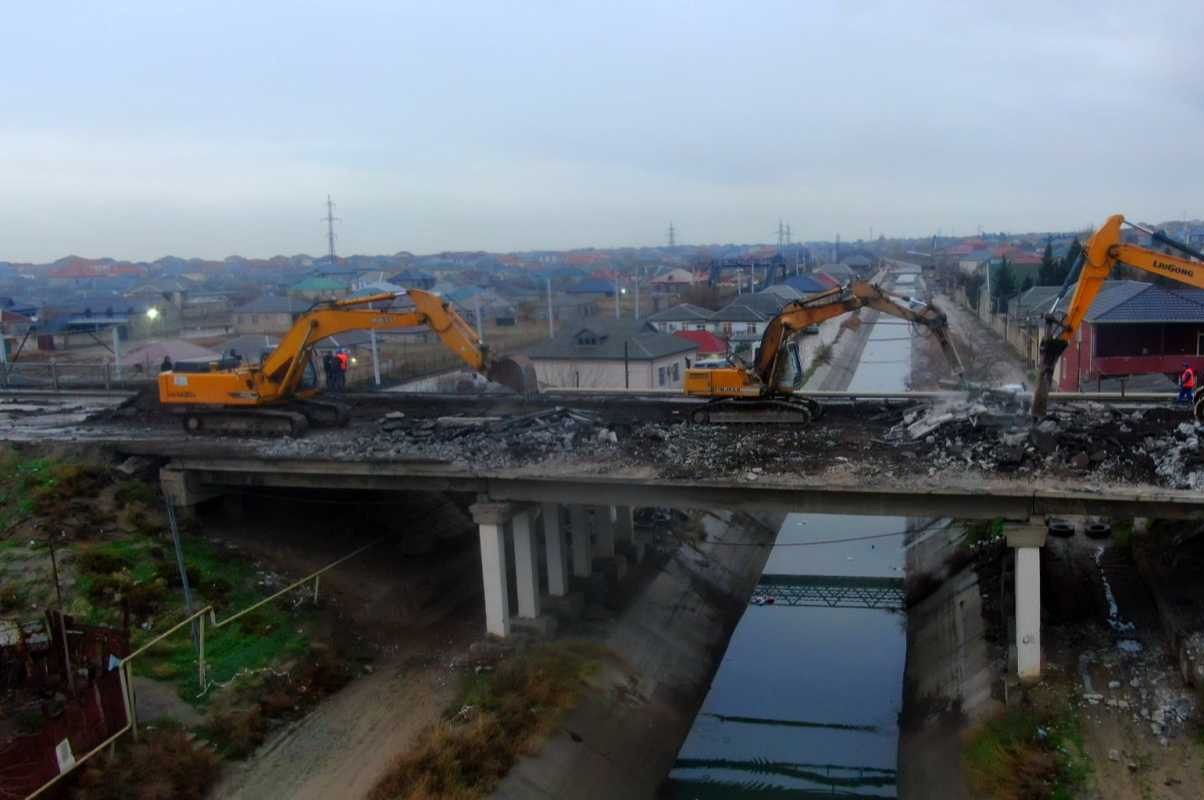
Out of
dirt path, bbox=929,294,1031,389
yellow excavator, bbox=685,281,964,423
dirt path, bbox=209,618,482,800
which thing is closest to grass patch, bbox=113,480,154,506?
dirt path, bbox=209,618,482,800

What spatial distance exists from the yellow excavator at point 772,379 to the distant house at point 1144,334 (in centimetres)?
1644

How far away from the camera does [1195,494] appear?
16578 millimetres

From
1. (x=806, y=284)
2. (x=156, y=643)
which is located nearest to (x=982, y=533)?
(x=156, y=643)

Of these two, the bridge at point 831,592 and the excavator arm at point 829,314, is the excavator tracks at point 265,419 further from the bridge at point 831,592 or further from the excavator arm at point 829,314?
the bridge at point 831,592

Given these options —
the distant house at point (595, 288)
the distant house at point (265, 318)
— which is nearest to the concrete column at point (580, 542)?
the distant house at point (265, 318)

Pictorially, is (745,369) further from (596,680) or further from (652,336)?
(652,336)

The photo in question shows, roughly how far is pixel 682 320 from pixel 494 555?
137 feet

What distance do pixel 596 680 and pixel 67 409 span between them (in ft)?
68.3

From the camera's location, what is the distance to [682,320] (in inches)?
2389

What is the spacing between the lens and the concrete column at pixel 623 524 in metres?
27.1

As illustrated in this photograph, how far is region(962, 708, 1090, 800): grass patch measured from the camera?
14.9 metres

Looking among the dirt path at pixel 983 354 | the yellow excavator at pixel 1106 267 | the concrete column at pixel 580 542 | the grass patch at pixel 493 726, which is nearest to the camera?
the grass patch at pixel 493 726

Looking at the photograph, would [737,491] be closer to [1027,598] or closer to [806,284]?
[1027,598]

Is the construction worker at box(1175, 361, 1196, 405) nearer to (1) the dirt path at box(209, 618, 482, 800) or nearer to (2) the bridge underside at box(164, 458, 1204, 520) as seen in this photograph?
(2) the bridge underside at box(164, 458, 1204, 520)
